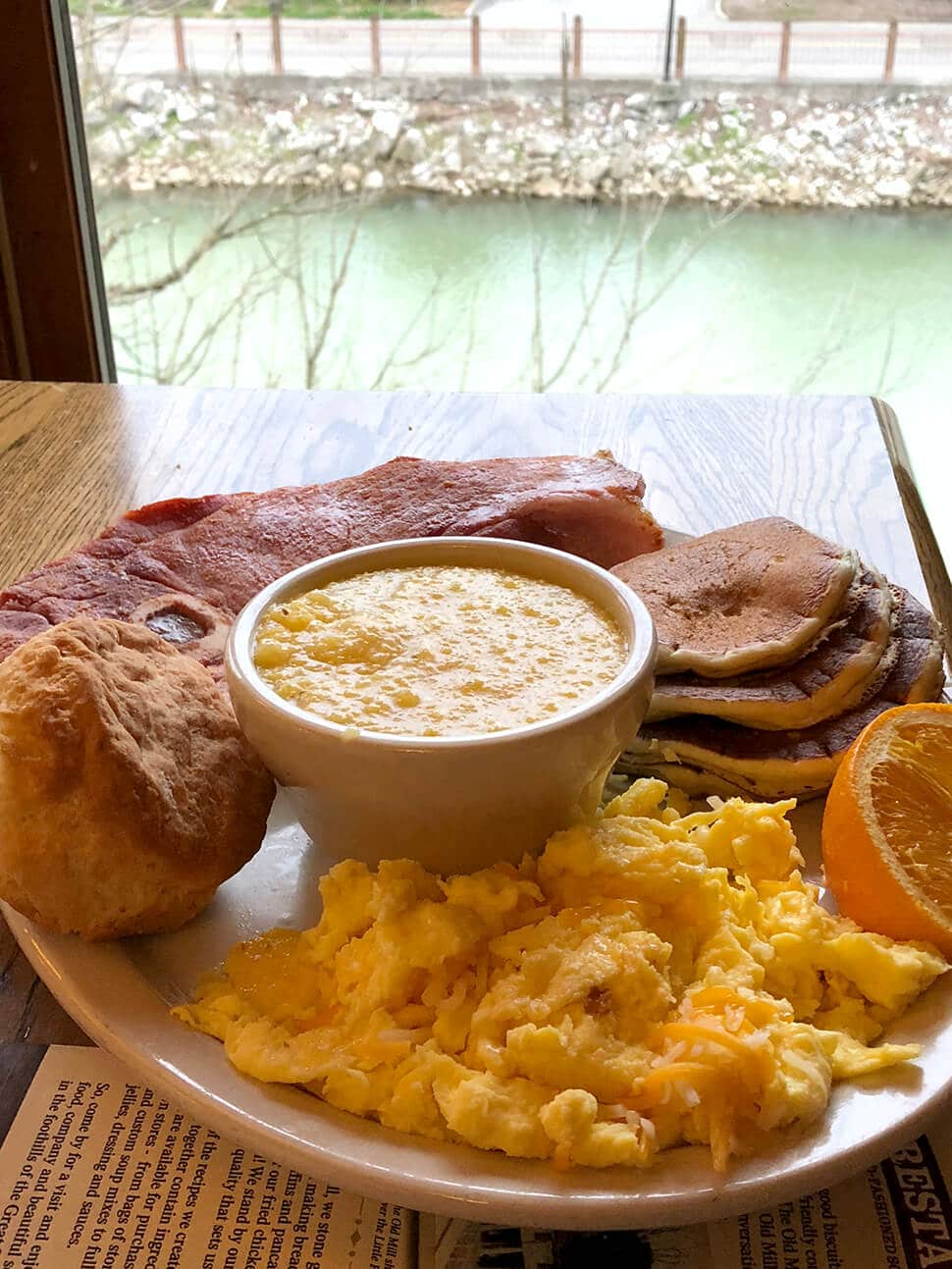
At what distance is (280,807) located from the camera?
1.22m

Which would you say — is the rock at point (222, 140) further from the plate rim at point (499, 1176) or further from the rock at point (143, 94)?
the plate rim at point (499, 1176)

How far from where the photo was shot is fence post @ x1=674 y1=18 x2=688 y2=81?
123 inches

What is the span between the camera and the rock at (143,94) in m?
3.41

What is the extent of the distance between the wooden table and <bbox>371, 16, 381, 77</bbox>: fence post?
1.40 metres

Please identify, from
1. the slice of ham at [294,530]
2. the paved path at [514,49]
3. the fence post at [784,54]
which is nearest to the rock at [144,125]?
the paved path at [514,49]

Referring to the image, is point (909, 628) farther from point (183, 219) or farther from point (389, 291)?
point (183, 219)

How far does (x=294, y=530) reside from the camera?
1.60 metres

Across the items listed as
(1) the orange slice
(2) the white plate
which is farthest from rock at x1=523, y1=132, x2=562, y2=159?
(2) the white plate

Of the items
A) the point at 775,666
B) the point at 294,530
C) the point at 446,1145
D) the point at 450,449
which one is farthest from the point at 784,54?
the point at 446,1145

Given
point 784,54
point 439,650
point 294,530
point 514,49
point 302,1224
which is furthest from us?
point 514,49

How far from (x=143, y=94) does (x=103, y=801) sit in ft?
9.91

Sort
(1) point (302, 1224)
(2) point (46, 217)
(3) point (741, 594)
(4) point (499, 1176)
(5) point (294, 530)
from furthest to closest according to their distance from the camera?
(2) point (46, 217), (5) point (294, 530), (3) point (741, 594), (1) point (302, 1224), (4) point (499, 1176)

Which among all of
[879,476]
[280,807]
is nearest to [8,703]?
[280,807]

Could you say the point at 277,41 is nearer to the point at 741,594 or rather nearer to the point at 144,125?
the point at 144,125
